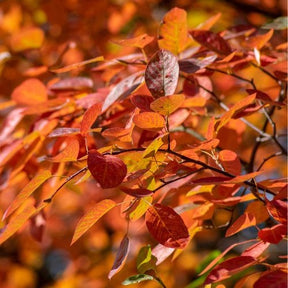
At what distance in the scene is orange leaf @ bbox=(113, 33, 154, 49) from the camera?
0.81m

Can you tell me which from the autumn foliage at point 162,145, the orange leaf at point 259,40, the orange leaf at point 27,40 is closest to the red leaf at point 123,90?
the autumn foliage at point 162,145

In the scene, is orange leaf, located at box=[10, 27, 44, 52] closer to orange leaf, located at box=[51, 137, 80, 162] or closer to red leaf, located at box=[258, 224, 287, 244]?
orange leaf, located at box=[51, 137, 80, 162]

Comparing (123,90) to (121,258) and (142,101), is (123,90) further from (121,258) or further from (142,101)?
(121,258)

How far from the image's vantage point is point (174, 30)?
2.75ft

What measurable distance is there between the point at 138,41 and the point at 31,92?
291mm

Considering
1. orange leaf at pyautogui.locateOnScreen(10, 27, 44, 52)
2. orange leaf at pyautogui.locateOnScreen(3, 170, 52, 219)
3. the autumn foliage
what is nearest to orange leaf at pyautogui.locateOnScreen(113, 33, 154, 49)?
the autumn foliage

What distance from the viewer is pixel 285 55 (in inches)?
35.2

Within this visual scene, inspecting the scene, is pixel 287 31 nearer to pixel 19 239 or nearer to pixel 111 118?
pixel 111 118

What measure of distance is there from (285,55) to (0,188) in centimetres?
55

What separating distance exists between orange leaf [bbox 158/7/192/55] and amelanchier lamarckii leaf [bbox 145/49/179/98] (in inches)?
6.8

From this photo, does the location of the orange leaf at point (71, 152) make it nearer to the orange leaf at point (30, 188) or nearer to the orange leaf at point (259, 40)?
the orange leaf at point (30, 188)

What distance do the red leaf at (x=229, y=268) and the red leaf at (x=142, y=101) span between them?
21 centimetres

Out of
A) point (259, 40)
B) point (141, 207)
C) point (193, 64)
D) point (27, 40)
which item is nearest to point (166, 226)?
point (141, 207)

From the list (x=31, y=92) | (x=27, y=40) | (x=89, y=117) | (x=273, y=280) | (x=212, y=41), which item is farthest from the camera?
(x=27, y=40)
